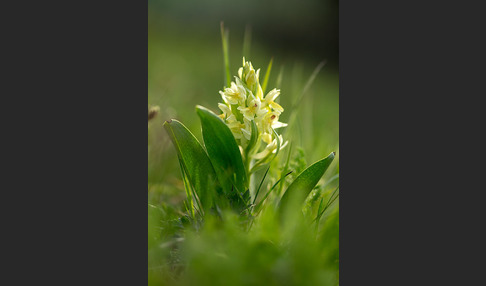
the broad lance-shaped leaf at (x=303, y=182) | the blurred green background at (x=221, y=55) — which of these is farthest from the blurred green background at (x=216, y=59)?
the broad lance-shaped leaf at (x=303, y=182)

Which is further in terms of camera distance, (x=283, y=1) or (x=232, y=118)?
(x=283, y=1)

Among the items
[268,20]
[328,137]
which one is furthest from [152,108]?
[328,137]

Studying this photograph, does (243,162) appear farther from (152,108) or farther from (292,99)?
(292,99)

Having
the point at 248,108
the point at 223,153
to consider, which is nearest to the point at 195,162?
the point at 223,153

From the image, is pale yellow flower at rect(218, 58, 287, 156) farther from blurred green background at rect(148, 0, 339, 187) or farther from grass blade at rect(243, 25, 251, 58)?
grass blade at rect(243, 25, 251, 58)

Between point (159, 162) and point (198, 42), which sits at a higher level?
point (198, 42)

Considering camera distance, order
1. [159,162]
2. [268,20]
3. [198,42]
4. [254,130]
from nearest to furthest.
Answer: [254,130]
[159,162]
[268,20]
[198,42]

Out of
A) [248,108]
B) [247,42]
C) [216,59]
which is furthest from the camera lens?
[216,59]

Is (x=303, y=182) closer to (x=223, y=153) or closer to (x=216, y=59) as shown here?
(x=223, y=153)
